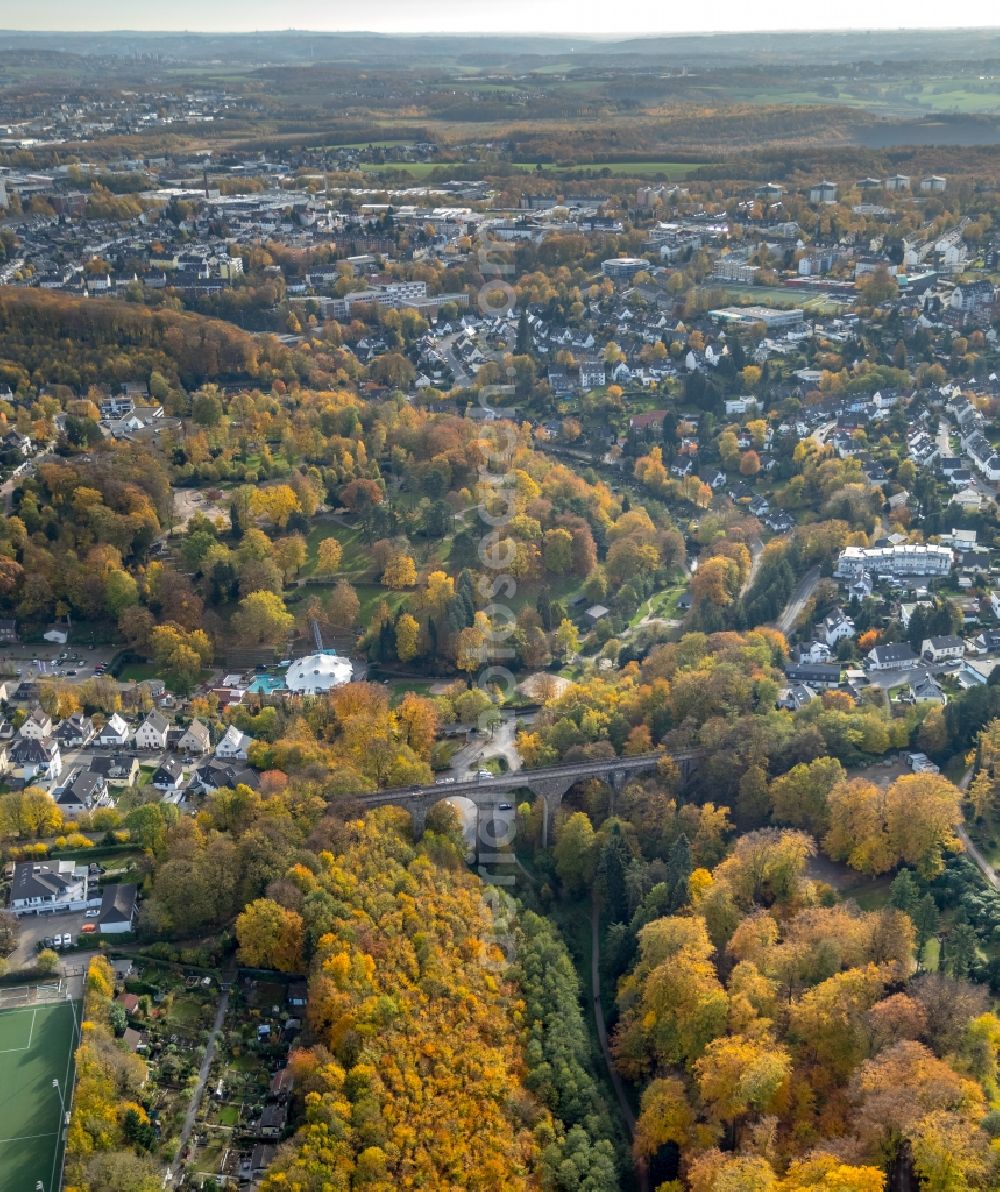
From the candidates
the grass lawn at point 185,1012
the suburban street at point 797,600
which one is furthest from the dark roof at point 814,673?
the grass lawn at point 185,1012

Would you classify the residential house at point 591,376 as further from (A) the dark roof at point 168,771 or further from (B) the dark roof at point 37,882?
(B) the dark roof at point 37,882

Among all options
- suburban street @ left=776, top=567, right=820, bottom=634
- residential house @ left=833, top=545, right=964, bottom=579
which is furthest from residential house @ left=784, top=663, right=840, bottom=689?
residential house @ left=833, top=545, right=964, bottom=579

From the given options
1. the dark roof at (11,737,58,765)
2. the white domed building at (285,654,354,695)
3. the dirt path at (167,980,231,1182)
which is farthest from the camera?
the white domed building at (285,654,354,695)

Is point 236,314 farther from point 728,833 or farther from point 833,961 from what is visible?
point 833,961

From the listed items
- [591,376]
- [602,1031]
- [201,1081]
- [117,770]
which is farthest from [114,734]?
[591,376]

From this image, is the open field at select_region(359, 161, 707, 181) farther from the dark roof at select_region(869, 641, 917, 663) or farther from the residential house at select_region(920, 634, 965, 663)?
the dark roof at select_region(869, 641, 917, 663)

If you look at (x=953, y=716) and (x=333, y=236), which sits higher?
(x=333, y=236)

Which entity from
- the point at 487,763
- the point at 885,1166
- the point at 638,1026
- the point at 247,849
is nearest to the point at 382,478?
the point at 487,763
